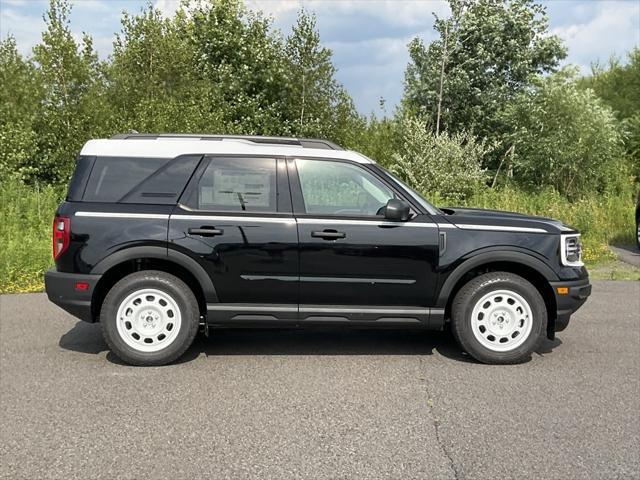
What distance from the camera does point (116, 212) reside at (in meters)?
5.03

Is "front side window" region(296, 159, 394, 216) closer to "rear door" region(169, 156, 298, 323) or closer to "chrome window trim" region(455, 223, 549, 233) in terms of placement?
"rear door" region(169, 156, 298, 323)

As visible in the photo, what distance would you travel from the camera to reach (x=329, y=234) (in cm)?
505

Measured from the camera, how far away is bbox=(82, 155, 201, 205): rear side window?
5.09 m

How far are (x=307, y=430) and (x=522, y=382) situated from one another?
1952 mm

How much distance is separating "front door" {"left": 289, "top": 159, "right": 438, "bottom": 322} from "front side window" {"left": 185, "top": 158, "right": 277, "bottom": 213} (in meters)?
0.22

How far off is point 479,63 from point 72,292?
960 inches

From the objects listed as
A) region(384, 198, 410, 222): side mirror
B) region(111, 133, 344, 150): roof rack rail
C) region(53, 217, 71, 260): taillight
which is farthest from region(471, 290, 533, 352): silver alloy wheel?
region(53, 217, 71, 260): taillight

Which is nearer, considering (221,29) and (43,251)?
(43,251)

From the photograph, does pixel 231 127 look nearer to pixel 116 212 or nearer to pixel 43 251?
pixel 43 251

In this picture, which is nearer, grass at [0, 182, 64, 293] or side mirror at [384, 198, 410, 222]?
side mirror at [384, 198, 410, 222]

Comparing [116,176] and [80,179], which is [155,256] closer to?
[116,176]

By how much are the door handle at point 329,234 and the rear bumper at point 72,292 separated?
184cm

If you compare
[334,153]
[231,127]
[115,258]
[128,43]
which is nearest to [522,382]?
[334,153]

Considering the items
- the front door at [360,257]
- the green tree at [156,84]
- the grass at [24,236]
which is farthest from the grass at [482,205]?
the front door at [360,257]
